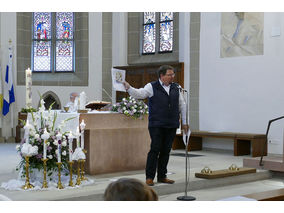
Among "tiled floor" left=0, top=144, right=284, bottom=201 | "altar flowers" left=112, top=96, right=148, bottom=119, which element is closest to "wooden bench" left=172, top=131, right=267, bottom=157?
Answer: "tiled floor" left=0, top=144, right=284, bottom=201

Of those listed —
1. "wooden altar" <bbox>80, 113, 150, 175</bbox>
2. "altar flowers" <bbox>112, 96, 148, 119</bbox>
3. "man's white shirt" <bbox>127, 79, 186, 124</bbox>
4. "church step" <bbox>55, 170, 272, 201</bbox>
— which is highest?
"man's white shirt" <bbox>127, 79, 186, 124</bbox>

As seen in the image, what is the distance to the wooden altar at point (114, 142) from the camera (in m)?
6.85

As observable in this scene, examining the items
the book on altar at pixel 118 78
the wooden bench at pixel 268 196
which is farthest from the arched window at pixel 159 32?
the wooden bench at pixel 268 196

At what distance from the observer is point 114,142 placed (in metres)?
7.13

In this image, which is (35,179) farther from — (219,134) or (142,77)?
(142,77)

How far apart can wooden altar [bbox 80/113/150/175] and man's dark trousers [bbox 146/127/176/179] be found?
1064mm

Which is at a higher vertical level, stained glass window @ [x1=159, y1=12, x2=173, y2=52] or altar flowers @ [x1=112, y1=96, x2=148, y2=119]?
stained glass window @ [x1=159, y1=12, x2=173, y2=52]

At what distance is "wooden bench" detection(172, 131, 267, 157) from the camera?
9617mm

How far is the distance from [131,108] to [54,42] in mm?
7325

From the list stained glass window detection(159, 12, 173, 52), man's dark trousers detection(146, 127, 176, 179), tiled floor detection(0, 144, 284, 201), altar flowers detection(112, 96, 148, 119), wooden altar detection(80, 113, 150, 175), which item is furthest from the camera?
stained glass window detection(159, 12, 173, 52)

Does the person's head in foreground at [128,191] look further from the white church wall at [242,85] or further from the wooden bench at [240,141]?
the white church wall at [242,85]

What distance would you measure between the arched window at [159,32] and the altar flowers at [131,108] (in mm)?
5429

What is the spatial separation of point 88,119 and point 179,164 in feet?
7.68

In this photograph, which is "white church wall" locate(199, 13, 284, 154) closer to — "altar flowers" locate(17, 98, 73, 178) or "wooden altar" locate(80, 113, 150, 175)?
"wooden altar" locate(80, 113, 150, 175)
